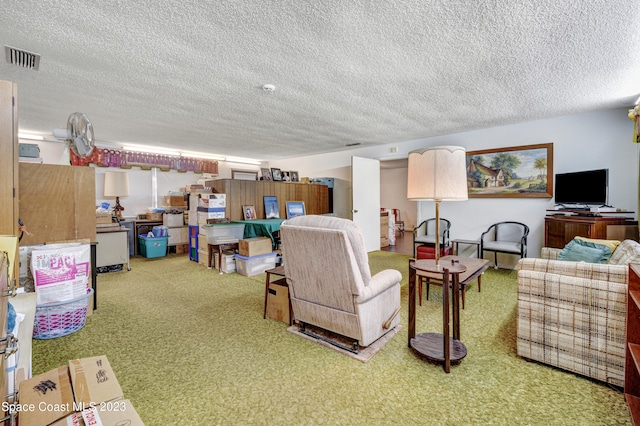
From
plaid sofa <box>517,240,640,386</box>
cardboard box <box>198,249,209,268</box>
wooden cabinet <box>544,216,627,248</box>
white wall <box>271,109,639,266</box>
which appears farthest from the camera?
cardboard box <box>198,249,209,268</box>

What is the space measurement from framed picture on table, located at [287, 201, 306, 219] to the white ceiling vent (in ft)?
13.0

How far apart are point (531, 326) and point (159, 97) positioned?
4092 millimetres

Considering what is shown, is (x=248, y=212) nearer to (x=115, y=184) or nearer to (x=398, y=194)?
(x=115, y=184)

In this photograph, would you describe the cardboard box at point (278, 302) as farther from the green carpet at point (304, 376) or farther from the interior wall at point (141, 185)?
the interior wall at point (141, 185)

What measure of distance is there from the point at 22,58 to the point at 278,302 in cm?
292

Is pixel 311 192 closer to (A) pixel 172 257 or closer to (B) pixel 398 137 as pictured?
(B) pixel 398 137

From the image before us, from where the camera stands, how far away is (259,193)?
17.9 feet

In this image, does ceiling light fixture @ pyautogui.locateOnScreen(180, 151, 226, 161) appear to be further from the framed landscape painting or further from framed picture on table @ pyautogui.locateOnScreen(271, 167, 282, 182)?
the framed landscape painting

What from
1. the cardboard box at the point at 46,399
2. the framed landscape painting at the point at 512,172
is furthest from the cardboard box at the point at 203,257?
the framed landscape painting at the point at 512,172

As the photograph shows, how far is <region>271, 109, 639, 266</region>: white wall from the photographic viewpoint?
3.82 metres

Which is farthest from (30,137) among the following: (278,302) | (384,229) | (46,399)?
(384,229)

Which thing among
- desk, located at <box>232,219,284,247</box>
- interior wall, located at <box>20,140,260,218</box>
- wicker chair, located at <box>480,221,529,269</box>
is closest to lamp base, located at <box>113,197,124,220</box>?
interior wall, located at <box>20,140,260,218</box>

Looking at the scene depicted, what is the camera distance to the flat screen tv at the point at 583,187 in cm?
359

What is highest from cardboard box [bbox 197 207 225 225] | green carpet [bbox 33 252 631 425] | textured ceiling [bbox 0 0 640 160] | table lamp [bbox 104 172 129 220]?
textured ceiling [bbox 0 0 640 160]
